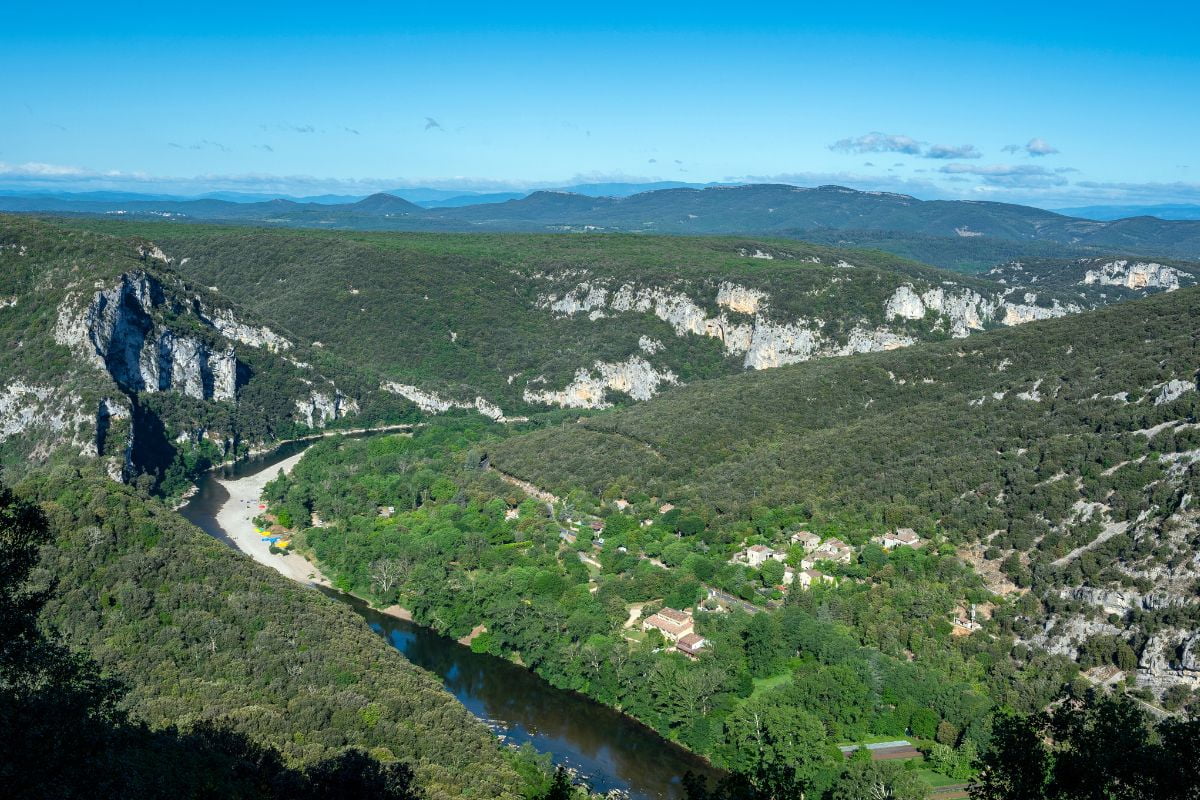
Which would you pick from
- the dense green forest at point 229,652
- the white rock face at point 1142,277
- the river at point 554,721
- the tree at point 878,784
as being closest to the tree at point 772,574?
the river at point 554,721

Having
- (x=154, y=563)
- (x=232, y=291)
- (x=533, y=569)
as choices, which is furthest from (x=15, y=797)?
(x=232, y=291)

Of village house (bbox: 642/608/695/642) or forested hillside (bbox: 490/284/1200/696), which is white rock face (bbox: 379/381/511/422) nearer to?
forested hillside (bbox: 490/284/1200/696)

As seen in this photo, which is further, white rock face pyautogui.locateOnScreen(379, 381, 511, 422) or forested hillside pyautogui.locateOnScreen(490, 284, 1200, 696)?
white rock face pyautogui.locateOnScreen(379, 381, 511, 422)

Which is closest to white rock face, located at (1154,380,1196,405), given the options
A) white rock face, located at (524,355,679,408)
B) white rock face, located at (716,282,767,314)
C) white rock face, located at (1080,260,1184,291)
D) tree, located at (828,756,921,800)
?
tree, located at (828,756,921,800)

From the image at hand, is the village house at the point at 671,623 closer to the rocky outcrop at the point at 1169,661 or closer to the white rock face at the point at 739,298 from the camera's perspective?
the rocky outcrop at the point at 1169,661

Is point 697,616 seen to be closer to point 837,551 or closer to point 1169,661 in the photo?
point 837,551

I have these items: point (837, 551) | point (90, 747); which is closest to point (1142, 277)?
point (837, 551)

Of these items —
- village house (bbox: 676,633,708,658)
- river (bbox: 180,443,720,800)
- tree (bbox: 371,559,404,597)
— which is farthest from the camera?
tree (bbox: 371,559,404,597)
